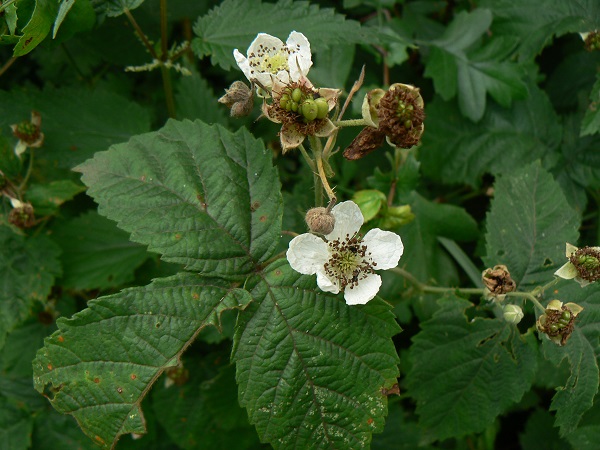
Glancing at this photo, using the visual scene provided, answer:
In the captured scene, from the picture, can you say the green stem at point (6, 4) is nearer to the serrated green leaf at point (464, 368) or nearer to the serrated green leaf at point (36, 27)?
the serrated green leaf at point (36, 27)

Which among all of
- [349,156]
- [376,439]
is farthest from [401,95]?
[376,439]

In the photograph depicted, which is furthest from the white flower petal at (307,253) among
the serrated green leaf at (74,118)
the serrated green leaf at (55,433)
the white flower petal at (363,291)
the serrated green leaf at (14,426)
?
the serrated green leaf at (14,426)

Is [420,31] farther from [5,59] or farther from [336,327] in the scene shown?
[5,59]

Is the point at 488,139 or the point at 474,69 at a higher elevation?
the point at 474,69

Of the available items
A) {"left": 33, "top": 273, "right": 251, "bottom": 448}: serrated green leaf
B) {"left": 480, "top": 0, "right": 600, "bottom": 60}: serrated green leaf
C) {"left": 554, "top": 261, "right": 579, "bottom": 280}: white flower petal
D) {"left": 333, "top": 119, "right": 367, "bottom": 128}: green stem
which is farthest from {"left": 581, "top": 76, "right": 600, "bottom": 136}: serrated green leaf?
{"left": 33, "top": 273, "right": 251, "bottom": 448}: serrated green leaf

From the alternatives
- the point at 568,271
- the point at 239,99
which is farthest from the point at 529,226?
the point at 239,99

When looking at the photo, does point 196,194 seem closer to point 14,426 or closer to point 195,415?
point 195,415

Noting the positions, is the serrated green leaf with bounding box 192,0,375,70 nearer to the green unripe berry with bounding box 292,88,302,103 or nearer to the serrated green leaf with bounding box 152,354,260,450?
the green unripe berry with bounding box 292,88,302,103
